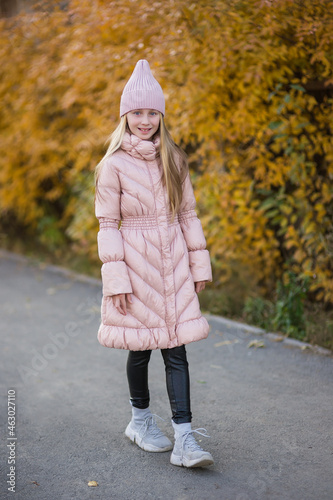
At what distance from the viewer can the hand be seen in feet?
9.33

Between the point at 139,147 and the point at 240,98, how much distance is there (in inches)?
88.8

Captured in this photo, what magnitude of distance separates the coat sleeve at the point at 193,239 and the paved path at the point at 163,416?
0.96 metres

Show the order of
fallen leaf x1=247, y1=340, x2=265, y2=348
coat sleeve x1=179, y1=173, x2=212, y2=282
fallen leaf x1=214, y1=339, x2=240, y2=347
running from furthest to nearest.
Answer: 1. fallen leaf x1=214, y1=339, x2=240, y2=347
2. fallen leaf x1=247, y1=340, x2=265, y2=348
3. coat sleeve x1=179, y1=173, x2=212, y2=282

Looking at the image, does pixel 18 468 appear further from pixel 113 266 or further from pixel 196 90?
pixel 196 90

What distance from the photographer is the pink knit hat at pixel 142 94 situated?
9.59ft

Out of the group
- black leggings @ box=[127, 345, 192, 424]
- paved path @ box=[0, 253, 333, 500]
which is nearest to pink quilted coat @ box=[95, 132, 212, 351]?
black leggings @ box=[127, 345, 192, 424]

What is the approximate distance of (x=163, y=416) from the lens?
137 inches

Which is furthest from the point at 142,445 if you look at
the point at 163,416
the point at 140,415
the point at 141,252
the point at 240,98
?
the point at 240,98

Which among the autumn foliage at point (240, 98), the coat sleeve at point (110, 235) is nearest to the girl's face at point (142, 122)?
the coat sleeve at point (110, 235)

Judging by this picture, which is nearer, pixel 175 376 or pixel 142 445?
pixel 175 376

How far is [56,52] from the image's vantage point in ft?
21.9

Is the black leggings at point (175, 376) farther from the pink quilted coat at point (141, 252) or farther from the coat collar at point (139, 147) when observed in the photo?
the coat collar at point (139, 147)

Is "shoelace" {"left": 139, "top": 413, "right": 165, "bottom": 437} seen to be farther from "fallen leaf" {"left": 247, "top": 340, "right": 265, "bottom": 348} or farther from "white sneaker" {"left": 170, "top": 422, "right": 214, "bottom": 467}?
"fallen leaf" {"left": 247, "top": 340, "right": 265, "bottom": 348}

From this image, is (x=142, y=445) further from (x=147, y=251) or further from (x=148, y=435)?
(x=147, y=251)
